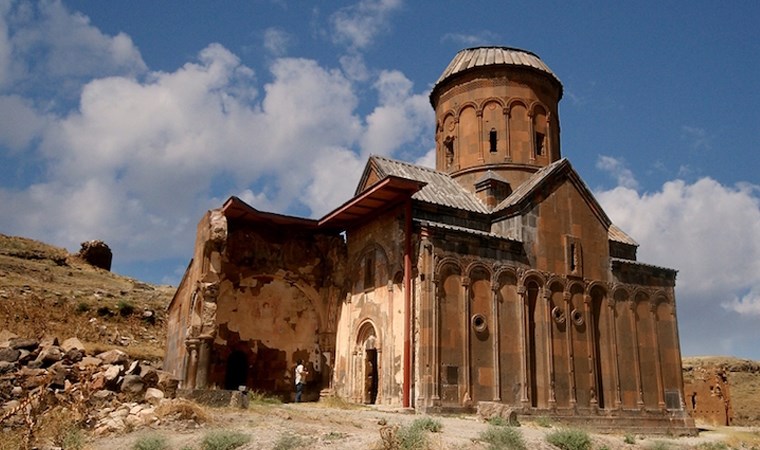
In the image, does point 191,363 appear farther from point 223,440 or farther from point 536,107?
point 536,107

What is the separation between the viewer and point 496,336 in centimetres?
1598

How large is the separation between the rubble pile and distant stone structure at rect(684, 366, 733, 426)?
64.9 feet

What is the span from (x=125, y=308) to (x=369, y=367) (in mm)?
15333

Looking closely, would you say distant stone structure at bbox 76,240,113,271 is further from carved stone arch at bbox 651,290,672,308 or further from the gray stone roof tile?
carved stone arch at bbox 651,290,672,308

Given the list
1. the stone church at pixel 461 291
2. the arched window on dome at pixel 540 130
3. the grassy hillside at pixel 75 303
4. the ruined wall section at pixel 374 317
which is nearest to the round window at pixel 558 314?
the stone church at pixel 461 291

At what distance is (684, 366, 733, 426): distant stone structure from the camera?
74.3ft

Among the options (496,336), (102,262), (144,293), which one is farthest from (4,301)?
(496,336)

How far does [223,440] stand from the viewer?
336 inches

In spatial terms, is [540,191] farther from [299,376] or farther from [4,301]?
[4,301]

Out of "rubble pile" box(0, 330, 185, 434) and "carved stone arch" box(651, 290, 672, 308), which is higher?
"carved stone arch" box(651, 290, 672, 308)

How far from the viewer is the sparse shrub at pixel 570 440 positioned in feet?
32.1

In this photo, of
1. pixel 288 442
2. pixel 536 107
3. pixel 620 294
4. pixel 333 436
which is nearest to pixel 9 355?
pixel 288 442

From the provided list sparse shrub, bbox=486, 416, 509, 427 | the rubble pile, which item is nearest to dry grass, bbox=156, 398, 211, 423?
the rubble pile

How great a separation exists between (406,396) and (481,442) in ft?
18.6
